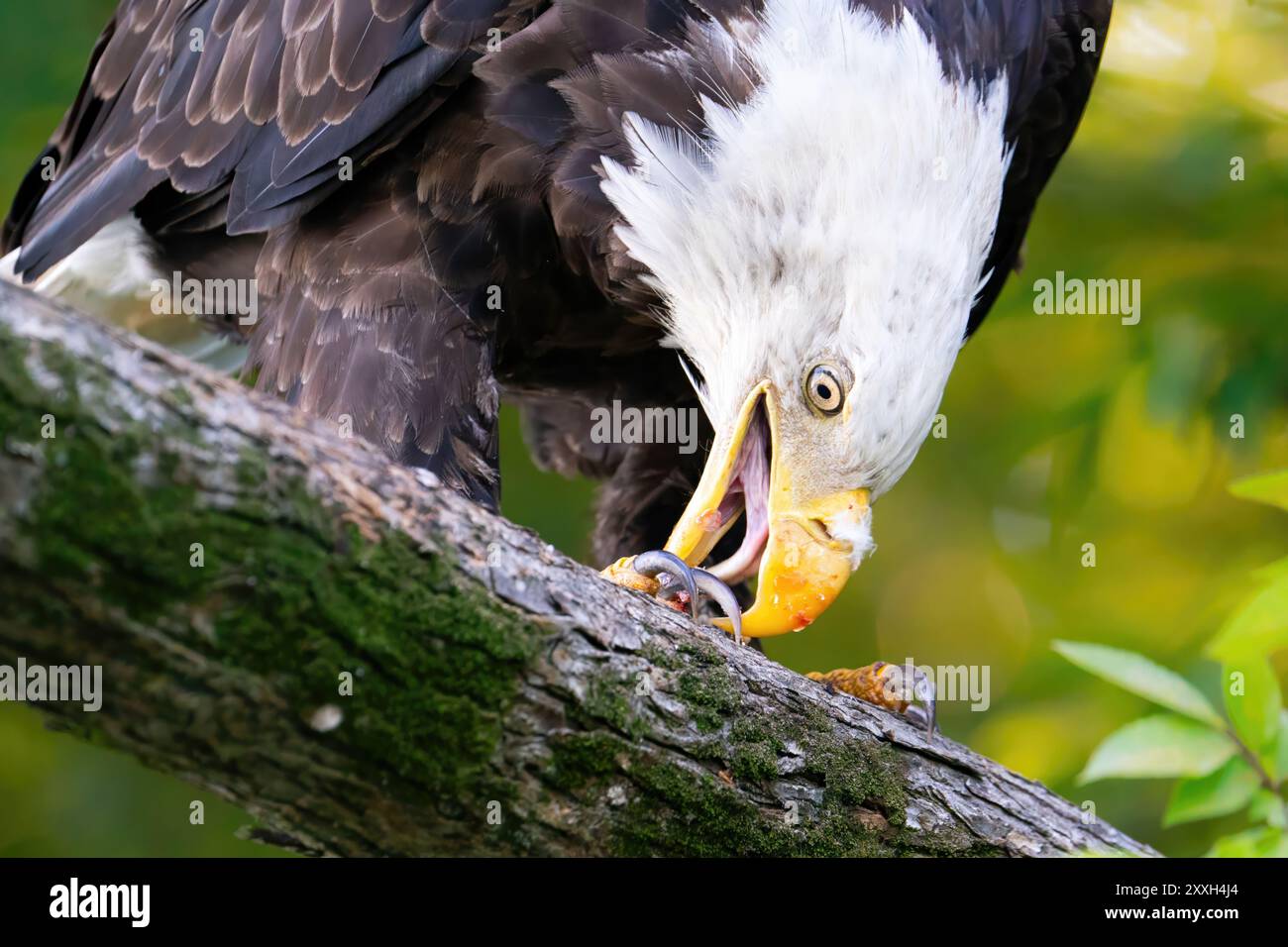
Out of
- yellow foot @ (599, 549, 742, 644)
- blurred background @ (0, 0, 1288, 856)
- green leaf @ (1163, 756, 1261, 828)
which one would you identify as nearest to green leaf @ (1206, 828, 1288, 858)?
green leaf @ (1163, 756, 1261, 828)

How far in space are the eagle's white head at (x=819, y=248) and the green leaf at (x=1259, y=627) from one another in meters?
0.89

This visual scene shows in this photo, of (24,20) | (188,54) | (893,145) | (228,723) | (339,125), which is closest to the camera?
A: (228,723)

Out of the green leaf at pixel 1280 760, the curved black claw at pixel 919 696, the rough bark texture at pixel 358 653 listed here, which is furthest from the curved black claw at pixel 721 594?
the green leaf at pixel 1280 760

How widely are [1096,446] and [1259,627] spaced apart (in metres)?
2.05

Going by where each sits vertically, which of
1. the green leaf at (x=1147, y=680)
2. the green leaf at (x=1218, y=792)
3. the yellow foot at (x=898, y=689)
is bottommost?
the green leaf at (x=1218, y=792)

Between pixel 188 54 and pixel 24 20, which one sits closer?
pixel 188 54

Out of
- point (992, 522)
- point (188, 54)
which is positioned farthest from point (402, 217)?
point (992, 522)

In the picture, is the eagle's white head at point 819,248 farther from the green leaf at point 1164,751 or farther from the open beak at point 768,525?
the green leaf at point 1164,751

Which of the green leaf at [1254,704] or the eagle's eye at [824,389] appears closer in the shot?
the green leaf at [1254,704]

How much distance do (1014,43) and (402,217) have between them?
4.84 ft

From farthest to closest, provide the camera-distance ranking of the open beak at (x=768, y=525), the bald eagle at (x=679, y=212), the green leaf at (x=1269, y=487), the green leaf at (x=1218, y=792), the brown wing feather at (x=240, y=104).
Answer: the brown wing feather at (x=240, y=104) → the bald eagle at (x=679, y=212) → the open beak at (x=768, y=525) → the green leaf at (x=1218, y=792) → the green leaf at (x=1269, y=487)

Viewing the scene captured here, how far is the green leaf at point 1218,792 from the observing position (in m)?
2.29

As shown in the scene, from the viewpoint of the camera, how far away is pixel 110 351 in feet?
5.16
